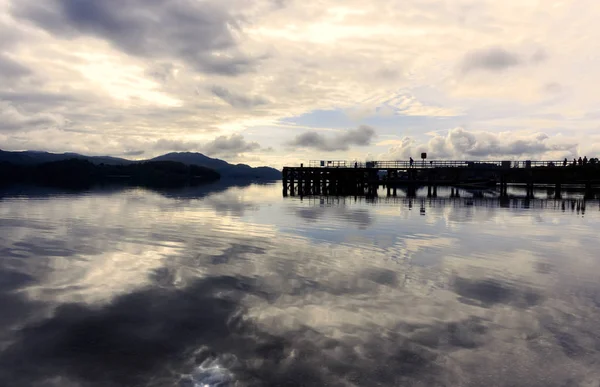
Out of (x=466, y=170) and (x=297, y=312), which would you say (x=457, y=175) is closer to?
(x=466, y=170)

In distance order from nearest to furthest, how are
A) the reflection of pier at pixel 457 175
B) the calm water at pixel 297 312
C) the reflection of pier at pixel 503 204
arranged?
the calm water at pixel 297 312 → the reflection of pier at pixel 503 204 → the reflection of pier at pixel 457 175

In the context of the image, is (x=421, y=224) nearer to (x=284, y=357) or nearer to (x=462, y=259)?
(x=462, y=259)

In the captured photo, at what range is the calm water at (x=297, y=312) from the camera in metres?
7.79

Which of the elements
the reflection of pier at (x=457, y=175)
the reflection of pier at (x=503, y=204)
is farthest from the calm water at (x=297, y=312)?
the reflection of pier at (x=457, y=175)

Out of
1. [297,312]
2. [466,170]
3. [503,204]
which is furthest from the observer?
[466,170]

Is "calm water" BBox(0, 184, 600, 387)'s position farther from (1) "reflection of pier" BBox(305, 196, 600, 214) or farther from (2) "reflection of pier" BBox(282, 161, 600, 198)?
(2) "reflection of pier" BBox(282, 161, 600, 198)

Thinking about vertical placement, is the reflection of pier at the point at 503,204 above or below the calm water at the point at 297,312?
below

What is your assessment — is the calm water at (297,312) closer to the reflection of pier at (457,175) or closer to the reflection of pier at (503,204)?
the reflection of pier at (503,204)

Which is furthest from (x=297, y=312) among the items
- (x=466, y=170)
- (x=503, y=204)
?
(x=466, y=170)

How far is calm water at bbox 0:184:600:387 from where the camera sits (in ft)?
25.6

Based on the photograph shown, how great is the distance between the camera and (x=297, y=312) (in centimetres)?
1083

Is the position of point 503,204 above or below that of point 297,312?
below

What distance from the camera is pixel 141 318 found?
10.4 meters

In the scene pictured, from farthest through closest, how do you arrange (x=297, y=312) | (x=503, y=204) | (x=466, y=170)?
(x=466, y=170)
(x=503, y=204)
(x=297, y=312)
